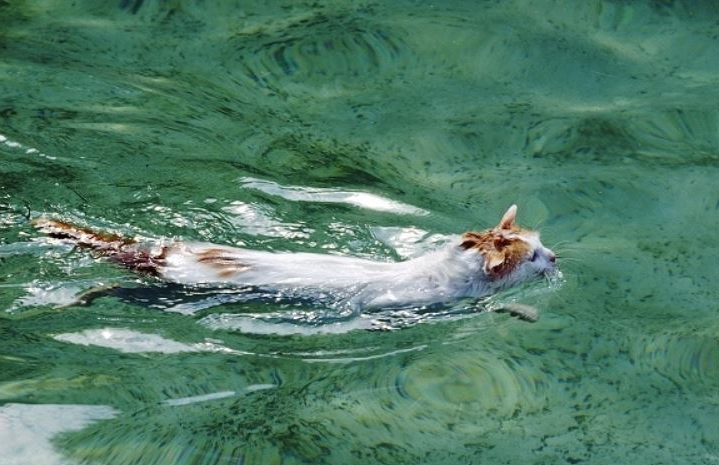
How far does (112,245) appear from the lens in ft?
19.5

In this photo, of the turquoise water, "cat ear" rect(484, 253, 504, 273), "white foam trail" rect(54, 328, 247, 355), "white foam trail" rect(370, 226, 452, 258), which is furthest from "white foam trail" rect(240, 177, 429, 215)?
"white foam trail" rect(54, 328, 247, 355)

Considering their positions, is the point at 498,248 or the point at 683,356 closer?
the point at 683,356

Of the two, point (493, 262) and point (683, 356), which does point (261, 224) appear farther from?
point (683, 356)

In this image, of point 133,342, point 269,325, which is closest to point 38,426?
point 133,342

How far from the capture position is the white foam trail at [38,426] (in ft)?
15.7

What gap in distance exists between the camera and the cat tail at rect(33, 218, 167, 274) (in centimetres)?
584

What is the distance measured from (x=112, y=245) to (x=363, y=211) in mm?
1451

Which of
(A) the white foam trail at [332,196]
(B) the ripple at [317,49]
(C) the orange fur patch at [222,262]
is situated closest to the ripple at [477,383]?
(C) the orange fur patch at [222,262]

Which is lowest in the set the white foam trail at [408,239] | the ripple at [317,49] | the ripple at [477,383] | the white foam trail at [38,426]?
the white foam trail at [38,426]

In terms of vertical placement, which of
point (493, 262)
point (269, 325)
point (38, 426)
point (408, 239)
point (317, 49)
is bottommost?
point (38, 426)

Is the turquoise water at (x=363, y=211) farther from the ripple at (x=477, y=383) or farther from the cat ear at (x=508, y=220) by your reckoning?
the cat ear at (x=508, y=220)

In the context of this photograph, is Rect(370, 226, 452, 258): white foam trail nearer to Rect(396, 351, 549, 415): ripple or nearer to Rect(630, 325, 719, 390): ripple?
Rect(396, 351, 549, 415): ripple

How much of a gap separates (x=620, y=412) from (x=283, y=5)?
434cm

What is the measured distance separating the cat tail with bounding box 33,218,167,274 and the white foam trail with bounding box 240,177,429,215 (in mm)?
1024
